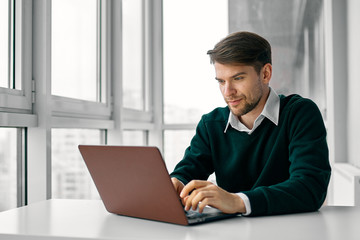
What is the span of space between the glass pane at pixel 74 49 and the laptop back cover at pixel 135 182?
106 cm

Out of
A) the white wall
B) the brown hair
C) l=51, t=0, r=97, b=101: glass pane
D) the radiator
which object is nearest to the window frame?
l=51, t=0, r=97, b=101: glass pane

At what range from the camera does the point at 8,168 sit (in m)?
1.78

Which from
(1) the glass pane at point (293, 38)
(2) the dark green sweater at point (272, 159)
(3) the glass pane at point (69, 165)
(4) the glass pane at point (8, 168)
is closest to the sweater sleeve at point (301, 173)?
(2) the dark green sweater at point (272, 159)

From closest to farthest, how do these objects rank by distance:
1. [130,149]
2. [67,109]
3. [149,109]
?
[130,149], [67,109], [149,109]

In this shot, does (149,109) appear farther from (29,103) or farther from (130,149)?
(130,149)

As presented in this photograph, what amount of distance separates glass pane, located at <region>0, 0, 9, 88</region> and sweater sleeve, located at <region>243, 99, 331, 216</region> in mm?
1122

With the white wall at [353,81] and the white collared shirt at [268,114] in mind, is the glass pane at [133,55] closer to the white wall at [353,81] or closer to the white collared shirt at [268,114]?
the white wall at [353,81]

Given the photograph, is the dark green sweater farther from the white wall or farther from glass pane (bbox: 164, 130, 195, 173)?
glass pane (bbox: 164, 130, 195, 173)

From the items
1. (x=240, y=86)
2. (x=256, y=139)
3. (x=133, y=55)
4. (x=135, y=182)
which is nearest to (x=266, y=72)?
(x=240, y=86)

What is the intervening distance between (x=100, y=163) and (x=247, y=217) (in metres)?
0.40

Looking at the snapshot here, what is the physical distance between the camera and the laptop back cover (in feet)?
3.26

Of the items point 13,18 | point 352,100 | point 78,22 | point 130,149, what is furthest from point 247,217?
point 352,100

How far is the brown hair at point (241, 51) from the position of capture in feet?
4.72

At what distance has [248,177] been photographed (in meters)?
1.56
